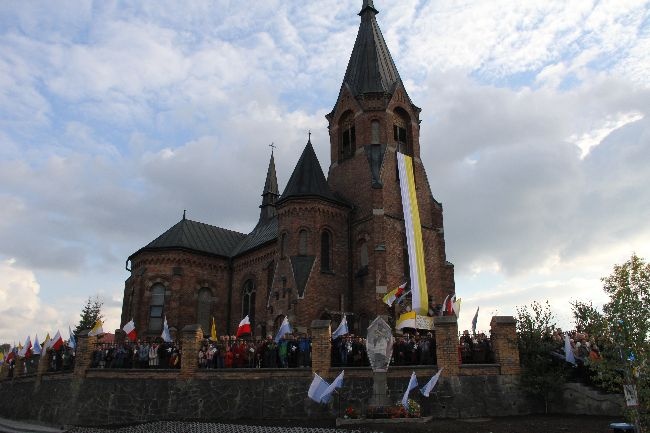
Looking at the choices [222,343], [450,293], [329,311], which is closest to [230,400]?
[222,343]

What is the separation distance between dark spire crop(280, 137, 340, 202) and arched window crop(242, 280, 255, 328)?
23.3 ft

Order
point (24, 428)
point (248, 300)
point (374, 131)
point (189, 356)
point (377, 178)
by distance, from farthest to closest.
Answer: point (248, 300) → point (374, 131) → point (377, 178) → point (24, 428) → point (189, 356)

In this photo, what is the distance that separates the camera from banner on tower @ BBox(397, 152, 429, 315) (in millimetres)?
26625

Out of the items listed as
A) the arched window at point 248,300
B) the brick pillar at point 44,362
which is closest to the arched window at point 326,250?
the arched window at point 248,300

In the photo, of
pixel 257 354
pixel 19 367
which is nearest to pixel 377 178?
pixel 257 354

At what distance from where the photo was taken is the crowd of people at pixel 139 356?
1978 cm

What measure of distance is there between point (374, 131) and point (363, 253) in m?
7.74

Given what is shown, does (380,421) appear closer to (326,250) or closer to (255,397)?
(255,397)

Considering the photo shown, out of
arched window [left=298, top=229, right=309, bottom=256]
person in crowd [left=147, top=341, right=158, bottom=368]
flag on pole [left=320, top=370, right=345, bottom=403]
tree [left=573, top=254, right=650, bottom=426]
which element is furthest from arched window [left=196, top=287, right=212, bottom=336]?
tree [left=573, top=254, right=650, bottom=426]

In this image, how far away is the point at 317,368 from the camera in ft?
59.3

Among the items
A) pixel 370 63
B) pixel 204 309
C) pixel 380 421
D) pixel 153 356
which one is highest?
pixel 370 63

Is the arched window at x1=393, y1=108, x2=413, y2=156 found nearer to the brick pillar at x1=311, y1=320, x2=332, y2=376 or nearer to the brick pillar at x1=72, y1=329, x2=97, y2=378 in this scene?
the brick pillar at x1=311, y1=320, x2=332, y2=376

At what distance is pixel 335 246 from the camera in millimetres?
29500

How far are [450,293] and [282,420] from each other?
15.6 m
